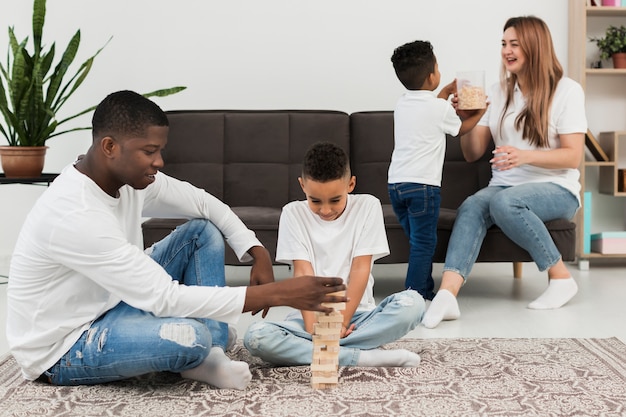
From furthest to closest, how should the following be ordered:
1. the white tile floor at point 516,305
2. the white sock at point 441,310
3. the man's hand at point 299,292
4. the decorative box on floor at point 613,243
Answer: the decorative box on floor at point 613,243, the white sock at point 441,310, the white tile floor at point 516,305, the man's hand at point 299,292

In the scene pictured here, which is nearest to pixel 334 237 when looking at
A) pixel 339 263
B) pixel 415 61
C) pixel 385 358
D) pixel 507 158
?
pixel 339 263

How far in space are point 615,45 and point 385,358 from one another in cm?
278

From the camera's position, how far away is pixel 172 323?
6.51ft

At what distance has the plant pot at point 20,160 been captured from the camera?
3.79m

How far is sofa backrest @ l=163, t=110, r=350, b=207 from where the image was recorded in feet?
13.0

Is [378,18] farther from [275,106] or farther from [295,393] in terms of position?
[295,393]

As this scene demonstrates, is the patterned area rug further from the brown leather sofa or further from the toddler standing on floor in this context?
the brown leather sofa

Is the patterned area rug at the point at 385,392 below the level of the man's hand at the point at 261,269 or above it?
below

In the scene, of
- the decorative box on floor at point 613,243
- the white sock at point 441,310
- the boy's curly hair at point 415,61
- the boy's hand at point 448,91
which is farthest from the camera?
the decorative box on floor at point 613,243

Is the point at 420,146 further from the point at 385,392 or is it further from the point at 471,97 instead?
the point at 385,392

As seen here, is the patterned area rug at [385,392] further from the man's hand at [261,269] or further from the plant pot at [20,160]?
the plant pot at [20,160]

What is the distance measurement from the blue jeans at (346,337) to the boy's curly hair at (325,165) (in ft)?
1.28

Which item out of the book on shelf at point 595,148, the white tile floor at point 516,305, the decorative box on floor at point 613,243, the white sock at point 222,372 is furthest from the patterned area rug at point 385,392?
the book on shelf at point 595,148

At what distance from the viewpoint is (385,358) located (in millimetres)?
2285
